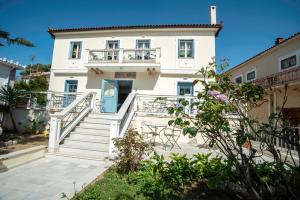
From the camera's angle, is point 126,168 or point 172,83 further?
point 172,83

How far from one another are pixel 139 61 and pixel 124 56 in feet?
4.61

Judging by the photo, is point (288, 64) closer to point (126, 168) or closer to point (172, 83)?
point (172, 83)

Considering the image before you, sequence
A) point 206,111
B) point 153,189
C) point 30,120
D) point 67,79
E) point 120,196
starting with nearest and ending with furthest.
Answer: point 206,111
point 120,196
point 153,189
point 30,120
point 67,79

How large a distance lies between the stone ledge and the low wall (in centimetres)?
465

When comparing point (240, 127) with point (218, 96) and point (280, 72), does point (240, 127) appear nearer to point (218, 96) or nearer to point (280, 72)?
point (218, 96)

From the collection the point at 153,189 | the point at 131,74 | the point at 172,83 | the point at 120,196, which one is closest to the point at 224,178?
the point at 153,189

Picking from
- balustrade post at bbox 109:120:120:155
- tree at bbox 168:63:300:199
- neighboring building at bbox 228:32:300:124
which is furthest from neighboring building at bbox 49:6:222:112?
tree at bbox 168:63:300:199

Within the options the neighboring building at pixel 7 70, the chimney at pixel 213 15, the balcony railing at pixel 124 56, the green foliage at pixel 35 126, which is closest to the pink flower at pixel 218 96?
the balcony railing at pixel 124 56

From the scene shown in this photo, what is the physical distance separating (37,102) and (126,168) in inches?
333

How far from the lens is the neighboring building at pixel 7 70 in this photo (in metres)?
15.2

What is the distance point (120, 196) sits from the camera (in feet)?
11.8

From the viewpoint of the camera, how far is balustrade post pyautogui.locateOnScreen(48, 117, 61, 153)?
661cm

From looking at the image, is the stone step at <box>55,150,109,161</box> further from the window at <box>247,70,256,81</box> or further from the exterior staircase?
the window at <box>247,70,256,81</box>

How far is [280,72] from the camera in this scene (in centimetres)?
1321
